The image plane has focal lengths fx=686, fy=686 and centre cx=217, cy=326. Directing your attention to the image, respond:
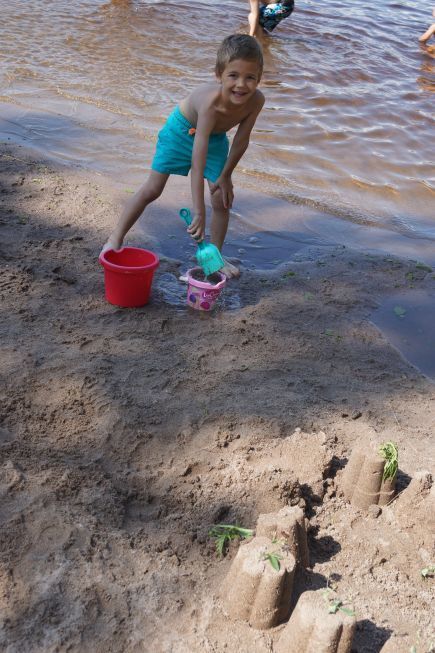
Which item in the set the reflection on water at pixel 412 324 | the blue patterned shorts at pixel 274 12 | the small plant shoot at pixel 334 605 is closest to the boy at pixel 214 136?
A: the reflection on water at pixel 412 324

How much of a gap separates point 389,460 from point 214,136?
243 cm

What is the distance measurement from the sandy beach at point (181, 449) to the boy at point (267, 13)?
7323mm

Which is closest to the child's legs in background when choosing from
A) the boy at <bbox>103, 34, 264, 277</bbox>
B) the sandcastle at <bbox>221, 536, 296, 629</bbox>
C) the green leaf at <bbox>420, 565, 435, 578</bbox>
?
the boy at <bbox>103, 34, 264, 277</bbox>

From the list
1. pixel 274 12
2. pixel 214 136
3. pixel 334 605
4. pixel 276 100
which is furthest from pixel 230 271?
pixel 274 12

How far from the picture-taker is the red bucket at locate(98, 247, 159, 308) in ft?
12.0

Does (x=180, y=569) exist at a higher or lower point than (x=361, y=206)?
higher

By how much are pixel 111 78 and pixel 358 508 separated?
6.87m

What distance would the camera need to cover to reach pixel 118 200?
5117 mm

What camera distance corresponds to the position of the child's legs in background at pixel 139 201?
411cm

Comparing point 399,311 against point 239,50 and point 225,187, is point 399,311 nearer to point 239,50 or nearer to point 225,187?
point 225,187

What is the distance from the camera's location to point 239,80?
3.67 m

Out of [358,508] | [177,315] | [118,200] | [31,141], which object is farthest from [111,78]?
[358,508]

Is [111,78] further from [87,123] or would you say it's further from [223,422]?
[223,422]

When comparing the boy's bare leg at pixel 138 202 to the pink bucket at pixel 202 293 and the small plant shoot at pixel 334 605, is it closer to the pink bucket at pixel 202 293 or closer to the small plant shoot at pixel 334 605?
the pink bucket at pixel 202 293
